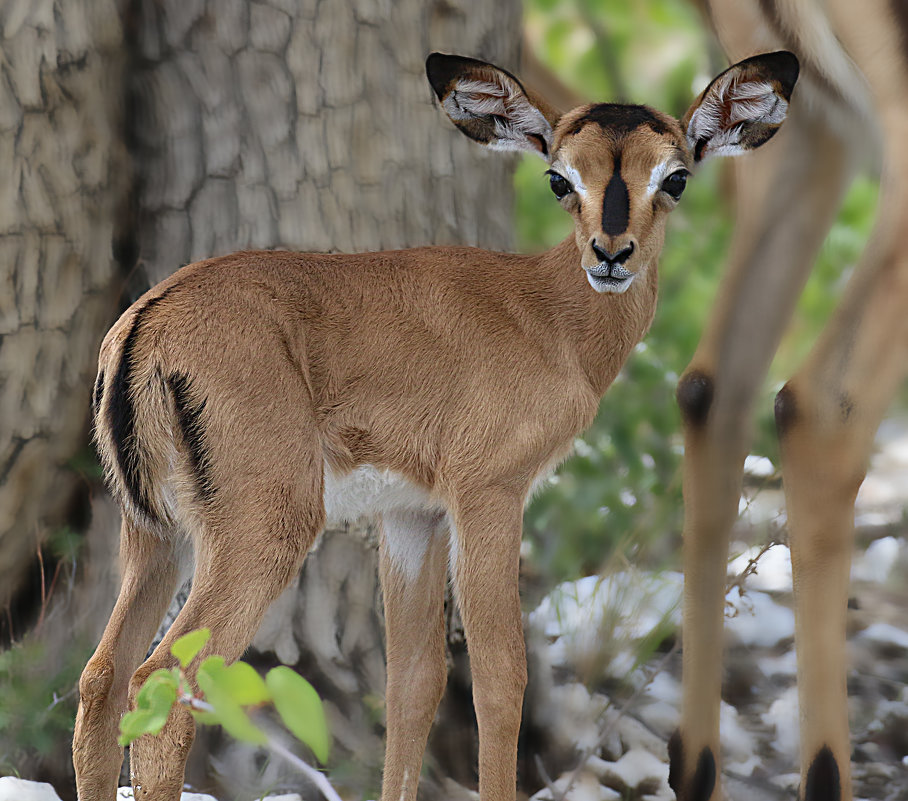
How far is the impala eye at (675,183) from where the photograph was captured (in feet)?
8.46

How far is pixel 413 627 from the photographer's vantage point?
3004mm

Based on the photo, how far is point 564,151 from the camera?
2.62 meters

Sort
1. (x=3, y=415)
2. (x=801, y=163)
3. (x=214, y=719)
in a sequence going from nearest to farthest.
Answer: (x=214, y=719)
(x=801, y=163)
(x=3, y=415)

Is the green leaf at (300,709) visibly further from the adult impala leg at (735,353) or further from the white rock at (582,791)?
the white rock at (582,791)

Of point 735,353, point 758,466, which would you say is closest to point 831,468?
point 735,353

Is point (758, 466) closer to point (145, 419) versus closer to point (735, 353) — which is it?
point (735, 353)

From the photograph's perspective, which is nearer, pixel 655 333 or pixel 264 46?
pixel 264 46

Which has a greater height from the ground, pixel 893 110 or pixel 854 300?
pixel 893 110

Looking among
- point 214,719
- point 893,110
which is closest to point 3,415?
point 214,719

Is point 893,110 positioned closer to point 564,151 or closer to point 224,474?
point 564,151

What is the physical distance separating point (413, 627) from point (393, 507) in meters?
0.36

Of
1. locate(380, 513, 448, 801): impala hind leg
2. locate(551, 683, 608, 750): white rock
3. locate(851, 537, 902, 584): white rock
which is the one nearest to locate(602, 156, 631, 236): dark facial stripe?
locate(380, 513, 448, 801): impala hind leg

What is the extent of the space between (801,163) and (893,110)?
1.86 ft

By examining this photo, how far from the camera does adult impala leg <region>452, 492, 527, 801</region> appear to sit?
105 inches
